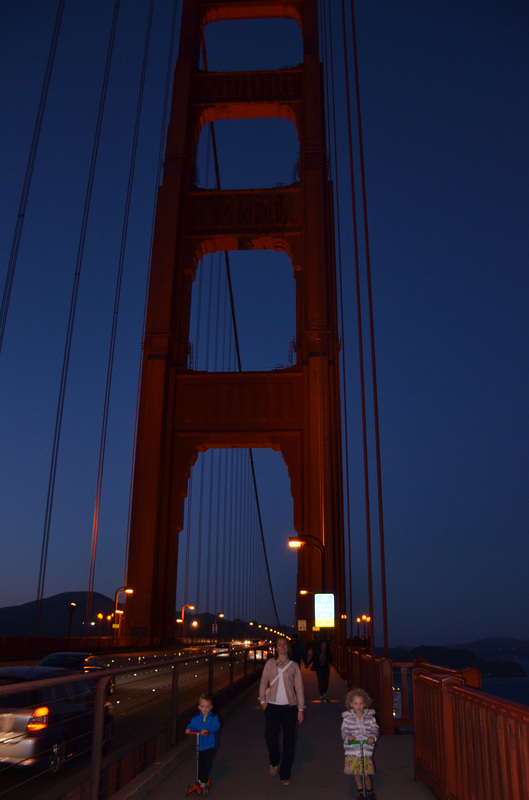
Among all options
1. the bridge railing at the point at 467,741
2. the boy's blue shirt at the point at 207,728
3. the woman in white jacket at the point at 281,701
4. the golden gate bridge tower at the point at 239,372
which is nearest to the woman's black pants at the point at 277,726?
the woman in white jacket at the point at 281,701

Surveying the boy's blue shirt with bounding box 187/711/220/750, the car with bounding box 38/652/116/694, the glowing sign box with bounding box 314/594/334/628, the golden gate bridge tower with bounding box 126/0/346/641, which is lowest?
the boy's blue shirt with bounding box 187/711/220/750

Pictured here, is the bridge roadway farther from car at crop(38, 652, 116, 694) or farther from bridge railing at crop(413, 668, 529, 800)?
car at crop(38, 652, 116, 694)

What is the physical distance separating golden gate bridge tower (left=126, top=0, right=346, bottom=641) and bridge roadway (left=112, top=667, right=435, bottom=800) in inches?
743

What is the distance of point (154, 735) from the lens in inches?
268

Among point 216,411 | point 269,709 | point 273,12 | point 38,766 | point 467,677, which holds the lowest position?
point 38,766

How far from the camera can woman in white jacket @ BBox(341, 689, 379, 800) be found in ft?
17.3

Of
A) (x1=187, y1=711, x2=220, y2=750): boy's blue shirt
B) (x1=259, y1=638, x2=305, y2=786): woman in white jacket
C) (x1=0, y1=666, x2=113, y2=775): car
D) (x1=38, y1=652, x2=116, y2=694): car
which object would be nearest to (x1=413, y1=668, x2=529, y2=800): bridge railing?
(x1=259, y1=638, x2=305, y2=786): woman in white jacket

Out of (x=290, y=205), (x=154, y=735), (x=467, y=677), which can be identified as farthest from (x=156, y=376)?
(x=467, y=677)

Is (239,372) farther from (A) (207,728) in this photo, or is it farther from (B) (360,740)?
(B) (360,740)

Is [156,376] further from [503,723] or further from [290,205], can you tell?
[503,723]

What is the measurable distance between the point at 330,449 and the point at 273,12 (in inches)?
991

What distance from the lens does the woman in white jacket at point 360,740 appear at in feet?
17.3

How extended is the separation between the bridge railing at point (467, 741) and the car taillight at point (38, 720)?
321 centimetres

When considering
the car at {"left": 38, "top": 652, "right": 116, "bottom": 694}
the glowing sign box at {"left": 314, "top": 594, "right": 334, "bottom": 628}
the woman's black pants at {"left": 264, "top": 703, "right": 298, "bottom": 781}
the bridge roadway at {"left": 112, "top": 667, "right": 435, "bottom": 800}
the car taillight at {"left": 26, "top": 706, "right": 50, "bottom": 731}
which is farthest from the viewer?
the glowing sign box at {"left": 314, "top": 594, "right": 334, "bottom": 628}
